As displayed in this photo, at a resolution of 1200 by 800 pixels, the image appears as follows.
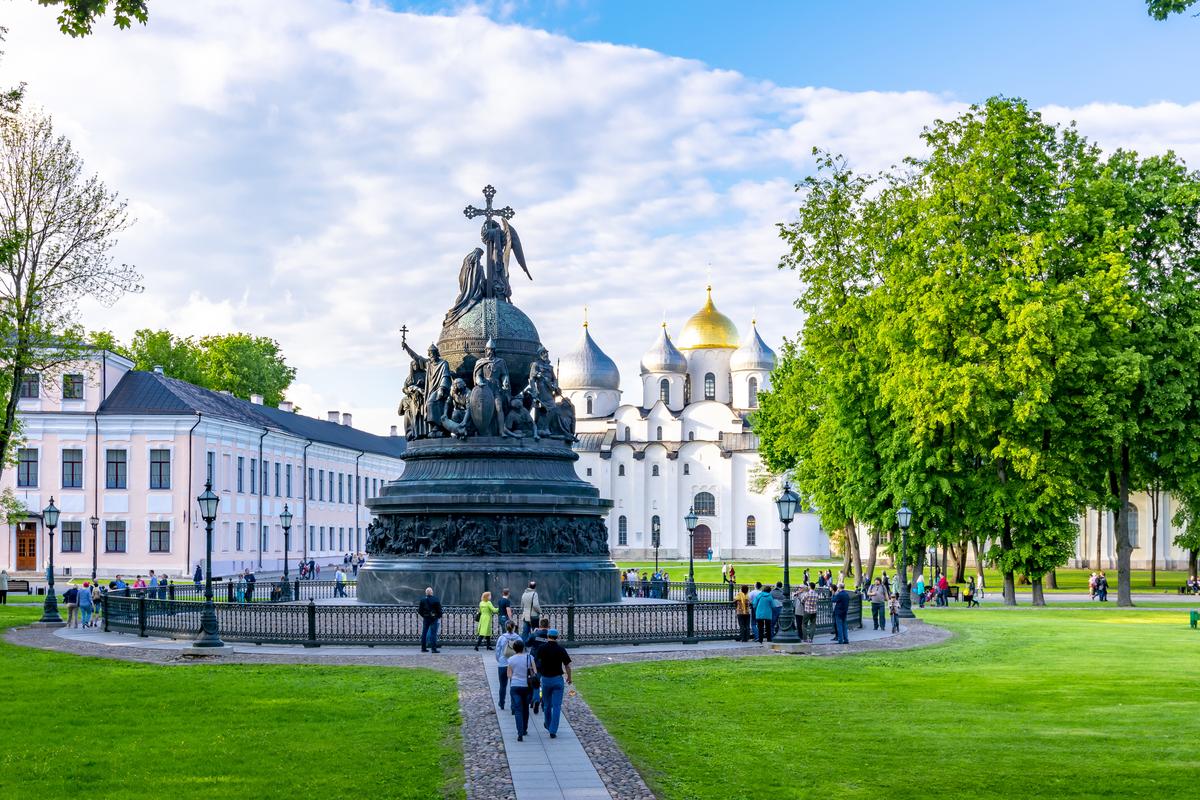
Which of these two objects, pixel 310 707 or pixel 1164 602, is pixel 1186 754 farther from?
pixel 1164 602

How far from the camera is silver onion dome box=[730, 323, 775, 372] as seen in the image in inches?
4953

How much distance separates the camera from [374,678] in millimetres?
21562

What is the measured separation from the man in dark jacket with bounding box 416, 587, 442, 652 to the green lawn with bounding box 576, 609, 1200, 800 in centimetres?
372

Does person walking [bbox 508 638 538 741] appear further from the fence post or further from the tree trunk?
the tree trunk

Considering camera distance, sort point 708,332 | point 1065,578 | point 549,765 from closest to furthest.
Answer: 1. point 549,765
2. point 1065,578
3. point 708,332

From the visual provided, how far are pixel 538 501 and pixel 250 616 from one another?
289 inches

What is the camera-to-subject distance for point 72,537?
2504 inches

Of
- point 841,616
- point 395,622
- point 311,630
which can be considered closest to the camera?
point 311,630

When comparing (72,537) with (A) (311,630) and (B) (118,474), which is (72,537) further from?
(A) (311,630)

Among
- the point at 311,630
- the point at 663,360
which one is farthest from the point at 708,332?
the point at 311,630

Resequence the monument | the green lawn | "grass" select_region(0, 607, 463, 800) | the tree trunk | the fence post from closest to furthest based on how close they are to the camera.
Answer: "grass" select_region(0, 607, 463, 800) < the green lawn < the fence post < the monument < the tree trunk

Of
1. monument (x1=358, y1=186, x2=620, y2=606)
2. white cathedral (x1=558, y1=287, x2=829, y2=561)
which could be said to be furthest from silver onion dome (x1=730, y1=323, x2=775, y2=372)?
monument (x1=358, y1=186, x2=620, y2=606)

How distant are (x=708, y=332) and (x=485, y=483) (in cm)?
10040

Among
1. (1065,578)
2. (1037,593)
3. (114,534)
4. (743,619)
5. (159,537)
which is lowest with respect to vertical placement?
(1065,578)
